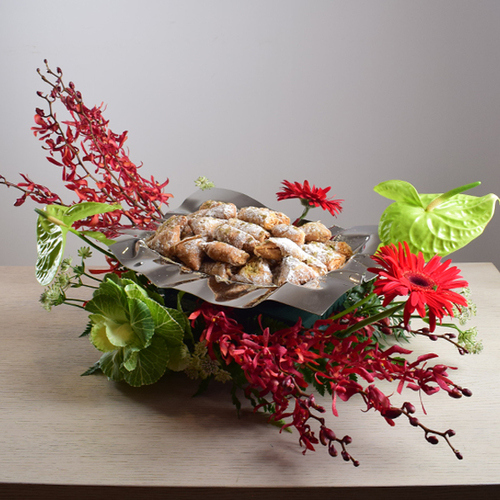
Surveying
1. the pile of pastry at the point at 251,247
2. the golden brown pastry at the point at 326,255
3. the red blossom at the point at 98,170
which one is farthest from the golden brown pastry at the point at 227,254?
the red blossom at the point at 98,170

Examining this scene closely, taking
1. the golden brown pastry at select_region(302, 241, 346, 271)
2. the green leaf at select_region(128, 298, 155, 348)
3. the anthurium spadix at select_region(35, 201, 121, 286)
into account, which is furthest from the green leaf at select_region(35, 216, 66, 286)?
the golden brown pastry at select_region(302, 241, 346, 271)

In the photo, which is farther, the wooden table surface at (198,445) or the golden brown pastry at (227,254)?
the golden brown pastry at (227,254)

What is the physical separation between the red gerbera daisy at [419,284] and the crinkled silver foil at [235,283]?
74 mm

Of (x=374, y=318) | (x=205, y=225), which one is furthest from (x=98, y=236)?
(x=374, y=318)

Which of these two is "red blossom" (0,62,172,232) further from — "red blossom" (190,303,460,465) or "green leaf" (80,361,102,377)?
"red blossom" (190,303,460,465)

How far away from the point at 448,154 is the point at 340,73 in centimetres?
54

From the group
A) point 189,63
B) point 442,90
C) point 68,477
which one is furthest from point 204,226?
point 442,90

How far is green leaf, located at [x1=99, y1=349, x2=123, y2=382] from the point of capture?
26.4 inches

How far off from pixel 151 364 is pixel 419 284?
1.15ft

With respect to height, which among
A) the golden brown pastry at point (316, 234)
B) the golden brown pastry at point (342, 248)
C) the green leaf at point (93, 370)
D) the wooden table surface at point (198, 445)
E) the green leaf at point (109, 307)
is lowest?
→ the wooden table surface at point (198, 445)

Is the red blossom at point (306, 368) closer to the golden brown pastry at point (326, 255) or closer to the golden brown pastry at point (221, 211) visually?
the golden brown pastry at point (326, 255)

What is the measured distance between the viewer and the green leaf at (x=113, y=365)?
669mm

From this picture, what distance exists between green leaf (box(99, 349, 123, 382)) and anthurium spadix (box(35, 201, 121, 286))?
128 mm

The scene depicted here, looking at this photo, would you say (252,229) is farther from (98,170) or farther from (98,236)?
(98,170)
